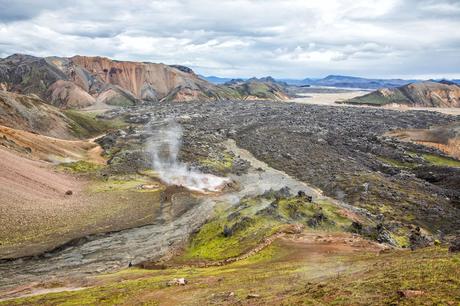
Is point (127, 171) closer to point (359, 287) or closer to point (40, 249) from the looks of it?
point (40, 249)

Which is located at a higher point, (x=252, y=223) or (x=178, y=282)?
(x=178, y=282)

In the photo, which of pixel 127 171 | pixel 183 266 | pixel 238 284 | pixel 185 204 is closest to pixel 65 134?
pixel 127 171

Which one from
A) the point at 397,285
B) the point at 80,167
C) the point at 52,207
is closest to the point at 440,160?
the point at 80,167

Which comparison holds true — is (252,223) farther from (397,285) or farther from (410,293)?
(410,293)

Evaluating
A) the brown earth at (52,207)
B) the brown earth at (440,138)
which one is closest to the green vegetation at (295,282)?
the brown earth at (52,207)

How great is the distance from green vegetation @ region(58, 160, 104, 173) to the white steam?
12.8 m

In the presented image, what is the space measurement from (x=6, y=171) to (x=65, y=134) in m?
64.0

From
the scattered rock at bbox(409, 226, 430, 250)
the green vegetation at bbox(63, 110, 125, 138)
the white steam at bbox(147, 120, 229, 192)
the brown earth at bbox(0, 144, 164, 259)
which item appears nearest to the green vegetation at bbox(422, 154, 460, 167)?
the scattered rock at bbox(409, 226, 430, 250)

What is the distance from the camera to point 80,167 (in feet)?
308

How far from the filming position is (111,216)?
6581cm

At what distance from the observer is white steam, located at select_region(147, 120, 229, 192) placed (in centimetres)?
8525

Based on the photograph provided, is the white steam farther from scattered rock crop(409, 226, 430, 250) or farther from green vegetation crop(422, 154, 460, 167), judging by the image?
green vegetation crop(422, 154, 460, 167)

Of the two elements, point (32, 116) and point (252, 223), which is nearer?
point (252, 223)

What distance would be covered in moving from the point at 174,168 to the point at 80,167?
778 inches
